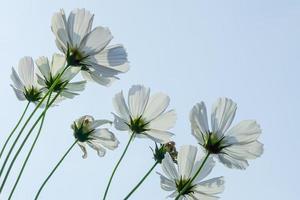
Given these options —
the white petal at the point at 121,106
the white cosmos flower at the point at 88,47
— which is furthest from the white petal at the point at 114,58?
the white petal at the point at 121,106

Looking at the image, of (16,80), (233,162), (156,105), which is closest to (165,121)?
(156,105)

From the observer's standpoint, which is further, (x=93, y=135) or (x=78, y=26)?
(x=93, y=135)

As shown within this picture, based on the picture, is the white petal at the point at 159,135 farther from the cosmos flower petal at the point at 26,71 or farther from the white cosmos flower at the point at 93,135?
the cosmos flower petal at the point at 26,71

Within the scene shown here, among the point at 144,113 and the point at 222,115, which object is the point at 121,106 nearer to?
the point at 144,113

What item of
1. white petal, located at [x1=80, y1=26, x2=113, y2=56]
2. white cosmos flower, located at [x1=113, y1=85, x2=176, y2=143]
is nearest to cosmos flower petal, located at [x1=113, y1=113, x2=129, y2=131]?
white cosmos flower, located at [x1=113, y1=85, x2=176, y2=143]

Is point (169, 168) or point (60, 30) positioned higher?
point (60, 30)

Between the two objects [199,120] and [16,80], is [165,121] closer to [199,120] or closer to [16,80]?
[199,120]
